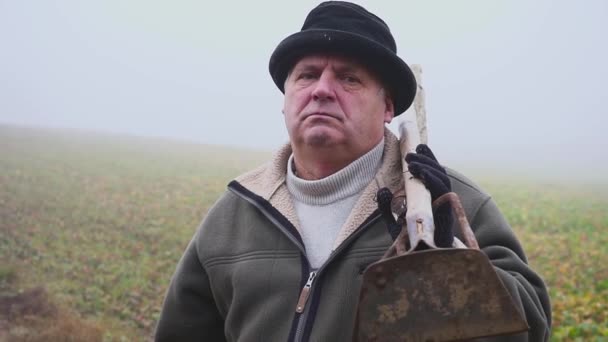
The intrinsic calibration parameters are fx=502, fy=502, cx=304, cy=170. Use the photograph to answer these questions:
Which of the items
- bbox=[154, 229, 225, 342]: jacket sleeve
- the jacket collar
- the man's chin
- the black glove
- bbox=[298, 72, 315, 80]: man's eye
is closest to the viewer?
the black glove

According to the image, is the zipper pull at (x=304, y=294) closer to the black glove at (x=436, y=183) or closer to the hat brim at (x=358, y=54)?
the black glove at (x=436, y=183)

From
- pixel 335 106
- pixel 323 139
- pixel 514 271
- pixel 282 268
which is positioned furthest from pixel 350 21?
pixel 514 271

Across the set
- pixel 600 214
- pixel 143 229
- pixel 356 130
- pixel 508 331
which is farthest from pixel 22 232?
pixel 600 214

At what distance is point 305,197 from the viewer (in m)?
2.26

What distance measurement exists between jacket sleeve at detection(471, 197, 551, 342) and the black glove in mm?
242

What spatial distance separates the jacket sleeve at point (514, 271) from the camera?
164 centimetres

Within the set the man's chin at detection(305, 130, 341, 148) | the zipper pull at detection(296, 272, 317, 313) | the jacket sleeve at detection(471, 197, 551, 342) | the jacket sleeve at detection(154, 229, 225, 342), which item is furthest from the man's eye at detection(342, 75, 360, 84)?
the jacket sleeve at detection(154, 229, 225, 342)

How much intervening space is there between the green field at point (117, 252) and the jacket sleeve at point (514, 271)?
3455mm

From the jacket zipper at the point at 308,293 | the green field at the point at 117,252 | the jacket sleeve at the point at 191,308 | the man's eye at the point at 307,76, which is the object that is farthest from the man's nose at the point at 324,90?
the green field at the point at 117,252

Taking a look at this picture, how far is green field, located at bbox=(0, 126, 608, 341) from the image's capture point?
5410mm

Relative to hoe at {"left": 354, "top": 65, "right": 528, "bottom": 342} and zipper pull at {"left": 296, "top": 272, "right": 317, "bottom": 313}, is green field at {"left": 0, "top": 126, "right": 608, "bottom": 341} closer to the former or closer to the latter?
zipper pull at {"left": 296, "top": 272, "right": 317, "bottom": 313}

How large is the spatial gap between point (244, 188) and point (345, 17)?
2.96 feet

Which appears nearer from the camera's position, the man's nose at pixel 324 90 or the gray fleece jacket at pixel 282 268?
the gray fleece jacket at pixel 282 268

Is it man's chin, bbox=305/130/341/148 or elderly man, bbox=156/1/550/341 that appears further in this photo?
man's chin, bbox=305/130/341/148
